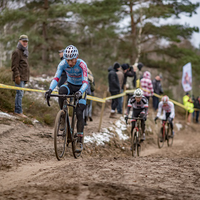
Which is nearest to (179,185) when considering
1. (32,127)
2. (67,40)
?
(32,127)

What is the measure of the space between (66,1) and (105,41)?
4389 mm

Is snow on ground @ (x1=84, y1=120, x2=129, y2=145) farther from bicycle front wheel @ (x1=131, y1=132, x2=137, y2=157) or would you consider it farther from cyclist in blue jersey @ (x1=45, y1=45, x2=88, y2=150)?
cyclist in blue jersey @ (x1=45, y1=45, x2=88, y2=150)

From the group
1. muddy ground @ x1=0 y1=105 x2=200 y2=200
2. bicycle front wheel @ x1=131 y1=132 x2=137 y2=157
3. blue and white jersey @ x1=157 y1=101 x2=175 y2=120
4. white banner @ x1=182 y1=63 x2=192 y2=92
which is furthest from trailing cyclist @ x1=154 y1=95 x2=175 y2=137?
white banner @ x1=182 y1=63 x2=192 y2=92

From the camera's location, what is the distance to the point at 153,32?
2183 centimetres

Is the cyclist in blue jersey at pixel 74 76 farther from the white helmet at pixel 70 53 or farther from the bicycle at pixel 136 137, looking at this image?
the bicycle at pixel 136 137

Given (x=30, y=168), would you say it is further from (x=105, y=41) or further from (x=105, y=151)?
(x=105, y=41)

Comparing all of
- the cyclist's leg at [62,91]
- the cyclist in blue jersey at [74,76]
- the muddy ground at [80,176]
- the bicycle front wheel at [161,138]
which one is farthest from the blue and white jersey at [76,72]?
the bicycle front wheel at [161,138]

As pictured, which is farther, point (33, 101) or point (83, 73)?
point (33, 101)

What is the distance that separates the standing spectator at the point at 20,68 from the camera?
26.7 feet

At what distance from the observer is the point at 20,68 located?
838 centimetres

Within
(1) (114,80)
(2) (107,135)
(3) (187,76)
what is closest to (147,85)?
(1) (114,80)

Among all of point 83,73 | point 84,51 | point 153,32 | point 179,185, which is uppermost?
point 153,32

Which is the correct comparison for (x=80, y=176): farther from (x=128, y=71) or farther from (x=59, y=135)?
(x=128, y=71)

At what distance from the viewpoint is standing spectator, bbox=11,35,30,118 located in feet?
26.7
